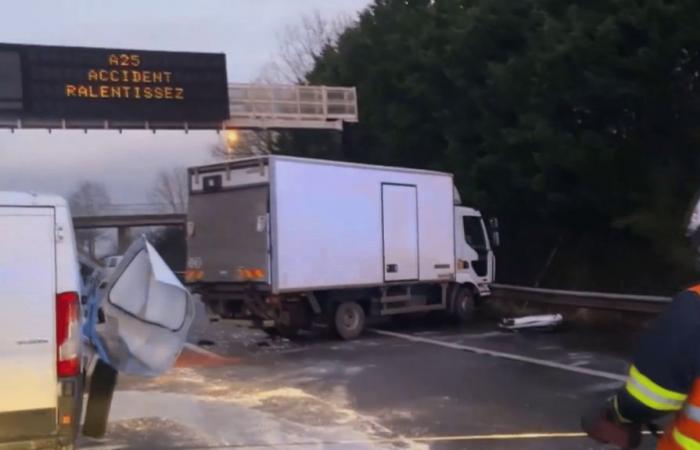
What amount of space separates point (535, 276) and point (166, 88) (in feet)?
37.1

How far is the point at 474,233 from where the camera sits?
2252 centimetres

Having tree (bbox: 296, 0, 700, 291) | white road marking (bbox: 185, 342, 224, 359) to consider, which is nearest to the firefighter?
tree (bbox: 296, 0, 700, 291)

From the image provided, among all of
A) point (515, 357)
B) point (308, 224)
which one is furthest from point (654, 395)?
point (308, 224)

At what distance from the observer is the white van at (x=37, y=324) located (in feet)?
21.4

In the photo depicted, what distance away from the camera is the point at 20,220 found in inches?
261

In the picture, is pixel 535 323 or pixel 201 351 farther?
pixel 535 323

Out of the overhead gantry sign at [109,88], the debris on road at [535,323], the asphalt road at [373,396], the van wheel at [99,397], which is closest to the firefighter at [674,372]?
the van wheel at [99,397]

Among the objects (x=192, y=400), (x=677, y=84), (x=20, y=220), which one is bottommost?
(x=192, y=400)

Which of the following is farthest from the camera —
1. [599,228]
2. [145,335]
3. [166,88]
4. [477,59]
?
[166,88]

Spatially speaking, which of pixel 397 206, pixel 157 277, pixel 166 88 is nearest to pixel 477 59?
pixel 397 206

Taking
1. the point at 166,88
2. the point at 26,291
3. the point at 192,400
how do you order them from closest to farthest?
the point at 26,291 < the point at 192,400 < the point at 166,88

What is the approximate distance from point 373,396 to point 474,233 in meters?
10.9

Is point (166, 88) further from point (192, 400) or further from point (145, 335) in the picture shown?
point (145, 335)

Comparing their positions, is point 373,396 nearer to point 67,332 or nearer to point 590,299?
point 67,332
